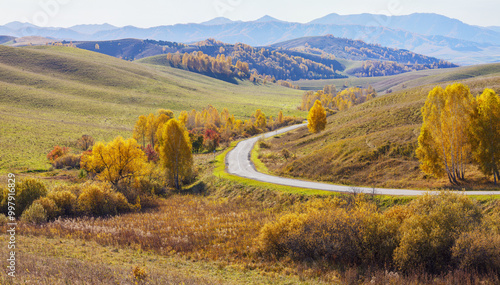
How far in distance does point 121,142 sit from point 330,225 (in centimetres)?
3332

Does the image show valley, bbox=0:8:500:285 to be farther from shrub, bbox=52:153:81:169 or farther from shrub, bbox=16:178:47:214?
shrub, bbox=52:153:81:169

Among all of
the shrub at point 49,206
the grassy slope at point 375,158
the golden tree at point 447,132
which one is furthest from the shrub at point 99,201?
the golden tree at point 447,132

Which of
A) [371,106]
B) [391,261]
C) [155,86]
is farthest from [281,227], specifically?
[155,86]

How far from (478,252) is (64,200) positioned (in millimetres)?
35971

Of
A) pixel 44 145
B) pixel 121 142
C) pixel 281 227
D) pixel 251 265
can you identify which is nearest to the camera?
pixel 251 265

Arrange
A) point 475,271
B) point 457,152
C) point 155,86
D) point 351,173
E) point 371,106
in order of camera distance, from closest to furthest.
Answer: point 475,271, point 457,152, point 351,173, point 371,106, point 155,86

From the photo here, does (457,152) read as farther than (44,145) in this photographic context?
No

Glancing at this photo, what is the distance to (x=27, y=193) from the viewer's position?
103 feet

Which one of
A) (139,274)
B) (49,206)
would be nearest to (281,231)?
(139,274)

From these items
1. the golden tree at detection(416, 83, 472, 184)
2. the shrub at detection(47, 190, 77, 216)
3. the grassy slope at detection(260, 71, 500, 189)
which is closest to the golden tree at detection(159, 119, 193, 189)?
the grassy slope at detection(260, 71, 500, 189)

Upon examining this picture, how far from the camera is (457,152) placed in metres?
30.8

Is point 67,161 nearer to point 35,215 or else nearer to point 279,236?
point 35,215

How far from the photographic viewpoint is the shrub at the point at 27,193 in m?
30.9

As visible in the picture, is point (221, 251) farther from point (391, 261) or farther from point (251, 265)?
point (391, 261)
